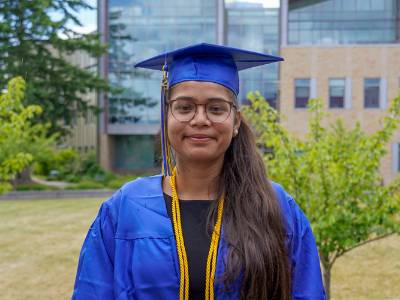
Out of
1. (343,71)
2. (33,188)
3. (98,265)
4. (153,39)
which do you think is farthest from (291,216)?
(153,39)

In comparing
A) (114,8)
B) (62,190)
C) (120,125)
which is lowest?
(62,190)

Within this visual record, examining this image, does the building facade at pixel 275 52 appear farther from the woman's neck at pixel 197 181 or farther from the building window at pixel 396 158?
the woman's neck at pixel 197 181

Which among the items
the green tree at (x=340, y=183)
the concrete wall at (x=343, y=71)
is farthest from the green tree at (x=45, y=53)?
the green tree at (x=340, y=183)

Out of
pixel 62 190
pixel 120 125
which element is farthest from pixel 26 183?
pixel 120 125

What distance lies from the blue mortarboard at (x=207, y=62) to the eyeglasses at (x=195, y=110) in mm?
112

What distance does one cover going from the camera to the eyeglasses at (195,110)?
1941mm

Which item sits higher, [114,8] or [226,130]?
[114,8]

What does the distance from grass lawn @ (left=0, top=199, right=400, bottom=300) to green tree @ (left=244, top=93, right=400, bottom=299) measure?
2289 millimetres

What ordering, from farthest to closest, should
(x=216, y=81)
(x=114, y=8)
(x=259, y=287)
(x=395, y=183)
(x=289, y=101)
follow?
(x=114, y=8), (x=289, y=101), (x=395, y=183), (x=216, y=81), (x=259, y=287)

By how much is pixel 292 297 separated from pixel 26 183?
72.1 ft

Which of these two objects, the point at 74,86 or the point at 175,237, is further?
the point at 74,86

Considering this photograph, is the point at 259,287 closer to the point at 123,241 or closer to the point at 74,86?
the point at 123,241

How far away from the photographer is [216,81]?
2.04m

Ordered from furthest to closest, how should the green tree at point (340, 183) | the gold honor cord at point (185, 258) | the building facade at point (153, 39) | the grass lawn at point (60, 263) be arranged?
the building facade at point (153, 39) < the grass lawn at point (60, 263) < the green tree at point (340, 183) < the gold honor cord at point (185, 258)
